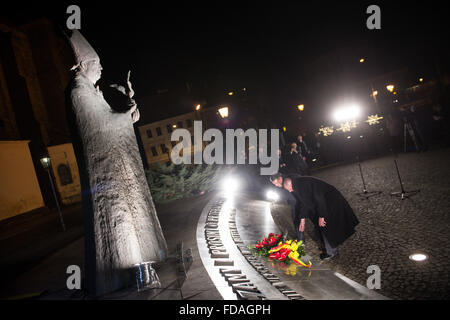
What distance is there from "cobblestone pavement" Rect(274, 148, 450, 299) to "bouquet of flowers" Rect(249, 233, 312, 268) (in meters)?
0.63

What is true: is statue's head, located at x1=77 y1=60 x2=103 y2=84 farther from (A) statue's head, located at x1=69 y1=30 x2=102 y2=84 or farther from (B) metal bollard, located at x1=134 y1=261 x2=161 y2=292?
(B) metal bollard, located at x1=134 y1=261 x2=161 y2=292

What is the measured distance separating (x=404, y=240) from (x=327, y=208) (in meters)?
1.48

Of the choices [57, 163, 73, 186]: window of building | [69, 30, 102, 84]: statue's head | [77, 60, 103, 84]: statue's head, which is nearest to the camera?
[69, 30, 102, 84]: statue's head

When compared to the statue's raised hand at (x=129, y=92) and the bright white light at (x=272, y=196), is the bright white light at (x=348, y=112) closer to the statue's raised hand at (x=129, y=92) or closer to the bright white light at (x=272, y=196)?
the bright white light at (x=272, y=196)

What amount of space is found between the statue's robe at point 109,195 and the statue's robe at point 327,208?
281cm

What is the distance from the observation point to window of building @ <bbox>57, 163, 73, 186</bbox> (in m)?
26.0

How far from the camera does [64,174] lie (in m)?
26.4

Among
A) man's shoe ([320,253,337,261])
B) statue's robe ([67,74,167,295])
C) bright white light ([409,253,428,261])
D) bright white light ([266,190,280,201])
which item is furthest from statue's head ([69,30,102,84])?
bright white light ([266,190,280,201])

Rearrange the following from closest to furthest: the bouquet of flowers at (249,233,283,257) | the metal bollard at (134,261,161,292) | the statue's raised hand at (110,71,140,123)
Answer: the metal bollard at (134,261,161,292), the statue's raised hand at (110,71,140,123), the bouquet of flowers at (249,233,283,257)

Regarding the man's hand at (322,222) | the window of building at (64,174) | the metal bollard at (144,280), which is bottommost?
the window of building at (64,174)

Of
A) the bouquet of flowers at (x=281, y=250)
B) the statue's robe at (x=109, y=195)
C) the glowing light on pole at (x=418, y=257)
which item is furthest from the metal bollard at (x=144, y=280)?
the glowing light on pole at (x=418, y=257)

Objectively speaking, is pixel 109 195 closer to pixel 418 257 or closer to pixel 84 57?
pixel 84 57

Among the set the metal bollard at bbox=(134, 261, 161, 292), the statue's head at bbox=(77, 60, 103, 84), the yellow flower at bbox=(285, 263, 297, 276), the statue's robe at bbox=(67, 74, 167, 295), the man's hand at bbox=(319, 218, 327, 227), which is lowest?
the yellow flower at bbox=(285, 263, 297, 276)

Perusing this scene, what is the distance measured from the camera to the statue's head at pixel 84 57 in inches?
178
